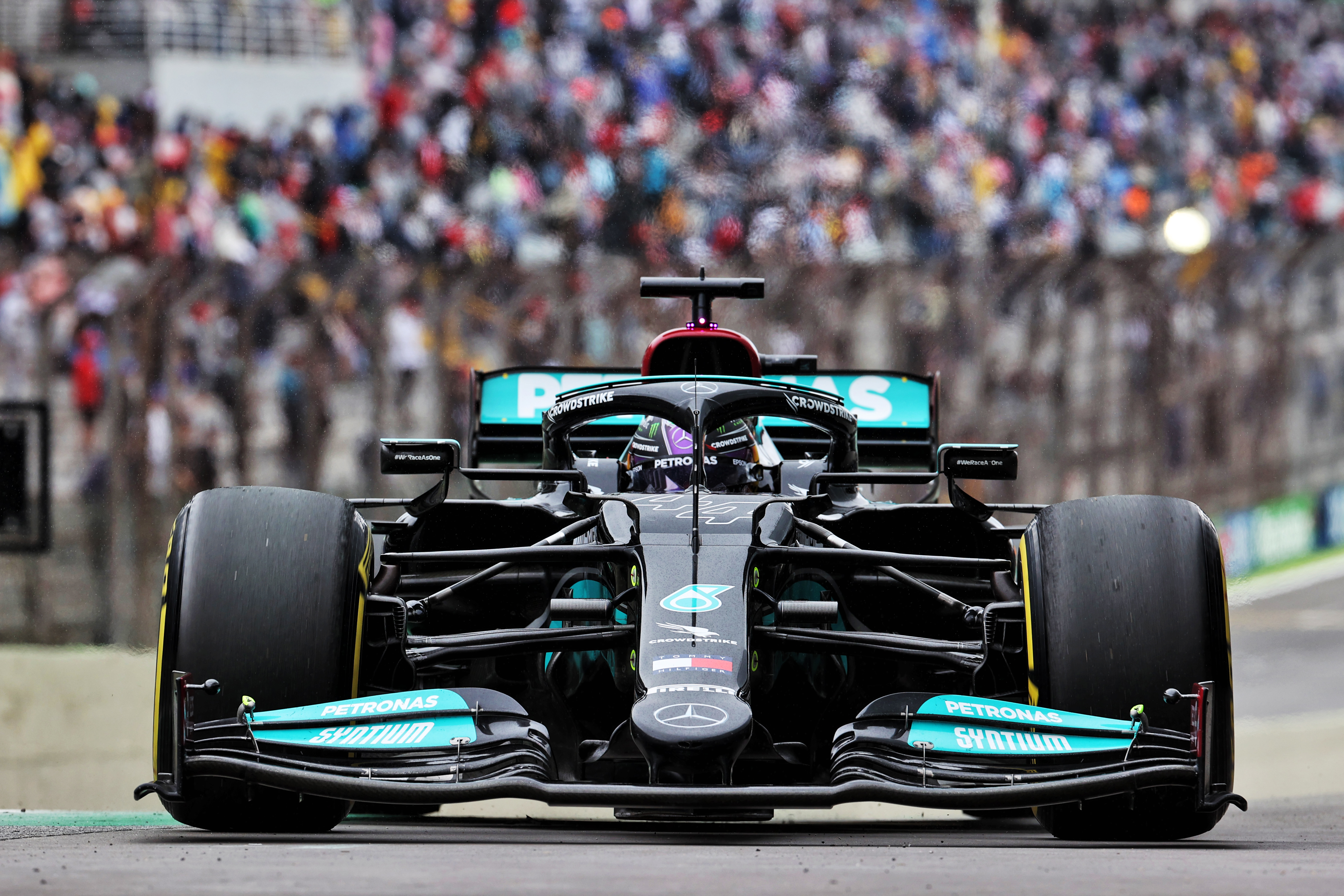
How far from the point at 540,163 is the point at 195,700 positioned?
10.4 m

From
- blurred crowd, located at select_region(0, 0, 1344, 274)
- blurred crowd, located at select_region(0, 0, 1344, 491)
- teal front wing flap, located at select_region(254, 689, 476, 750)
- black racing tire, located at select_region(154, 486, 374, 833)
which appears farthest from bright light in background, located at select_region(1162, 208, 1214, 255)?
teal front wing flap, located at select_region(254, 689, 476, 750)

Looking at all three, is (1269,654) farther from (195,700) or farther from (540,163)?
(195,700)

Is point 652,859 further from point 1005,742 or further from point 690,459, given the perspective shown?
point 690,459

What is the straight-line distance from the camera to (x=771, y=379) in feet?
24.4

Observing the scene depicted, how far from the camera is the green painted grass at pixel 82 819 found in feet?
18.3

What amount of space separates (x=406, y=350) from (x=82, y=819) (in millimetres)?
5294

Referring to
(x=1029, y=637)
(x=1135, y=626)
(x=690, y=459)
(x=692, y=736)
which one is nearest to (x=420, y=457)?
(x=690, y=459)

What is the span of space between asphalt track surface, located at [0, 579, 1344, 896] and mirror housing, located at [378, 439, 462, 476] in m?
1.00

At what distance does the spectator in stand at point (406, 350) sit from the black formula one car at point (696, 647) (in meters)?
5.33

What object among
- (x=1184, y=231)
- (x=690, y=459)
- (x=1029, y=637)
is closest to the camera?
(x=1029, y=637)

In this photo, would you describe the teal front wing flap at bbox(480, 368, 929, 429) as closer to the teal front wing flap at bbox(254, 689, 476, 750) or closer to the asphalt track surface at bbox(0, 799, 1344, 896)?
the asphalt track surface at bbox(0, 799, 1344, 896)

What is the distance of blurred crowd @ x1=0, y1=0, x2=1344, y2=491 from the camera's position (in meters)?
13.8

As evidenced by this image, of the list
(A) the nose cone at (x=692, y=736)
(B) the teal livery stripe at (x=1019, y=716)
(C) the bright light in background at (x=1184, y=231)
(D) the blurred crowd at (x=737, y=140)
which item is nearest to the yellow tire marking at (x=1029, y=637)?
(B) the teal livery stripe at (x=1019, y=716)

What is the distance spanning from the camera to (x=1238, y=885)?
3.31 metres
